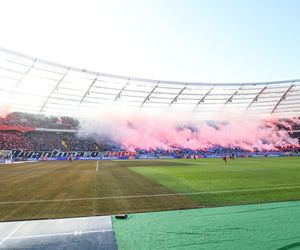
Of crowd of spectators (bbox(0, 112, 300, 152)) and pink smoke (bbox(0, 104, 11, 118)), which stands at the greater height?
pink smoke (bbox(0, 104, 11, 118))

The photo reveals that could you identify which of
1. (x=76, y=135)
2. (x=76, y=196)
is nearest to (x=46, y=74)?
(x=76, y=135)

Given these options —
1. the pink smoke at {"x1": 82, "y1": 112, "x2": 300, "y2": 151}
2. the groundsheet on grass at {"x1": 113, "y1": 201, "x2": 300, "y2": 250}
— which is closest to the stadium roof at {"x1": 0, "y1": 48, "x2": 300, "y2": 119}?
the pink smoke at {"x1": 82, "y1": 112, "x2": 300, "y2": 151}

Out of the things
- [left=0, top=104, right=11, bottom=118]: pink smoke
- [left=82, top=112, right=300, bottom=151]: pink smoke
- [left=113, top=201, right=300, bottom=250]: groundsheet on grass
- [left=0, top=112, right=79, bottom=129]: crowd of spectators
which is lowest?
[left=113, top=201, right=300, bottom=250]: groundsheet on grass

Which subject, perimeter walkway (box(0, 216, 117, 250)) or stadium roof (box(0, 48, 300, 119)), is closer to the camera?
perimeter walkway (box(0, 216, 117, 250))

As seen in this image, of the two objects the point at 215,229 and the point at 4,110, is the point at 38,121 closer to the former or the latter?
the point at 4,110

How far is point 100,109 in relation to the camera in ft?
228

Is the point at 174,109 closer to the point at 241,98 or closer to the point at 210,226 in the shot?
the point at 241,98

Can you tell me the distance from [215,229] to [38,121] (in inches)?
2818

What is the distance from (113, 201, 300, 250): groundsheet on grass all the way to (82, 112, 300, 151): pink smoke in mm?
63404

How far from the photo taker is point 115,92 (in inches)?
2462

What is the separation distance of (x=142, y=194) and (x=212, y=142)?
69.8 m

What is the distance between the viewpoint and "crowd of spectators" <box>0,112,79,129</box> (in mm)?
66581

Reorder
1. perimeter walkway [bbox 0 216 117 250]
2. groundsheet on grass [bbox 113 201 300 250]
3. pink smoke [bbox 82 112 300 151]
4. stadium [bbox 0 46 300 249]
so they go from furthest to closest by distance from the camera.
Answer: pink smoke [bbox 82 112 300 151] → stadium [bbox 0 46 300 249] → perimeter walkway [bbox 0 216 117 250] → groundsheet on grass [bbox 113 201 300 250]

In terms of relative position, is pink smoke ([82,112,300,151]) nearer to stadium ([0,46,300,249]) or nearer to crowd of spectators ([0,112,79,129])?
stadium ([0,46,300,249])
